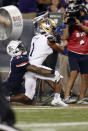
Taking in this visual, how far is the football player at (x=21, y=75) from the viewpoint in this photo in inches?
344

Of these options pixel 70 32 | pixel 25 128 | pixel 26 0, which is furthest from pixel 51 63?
pixel 25 128

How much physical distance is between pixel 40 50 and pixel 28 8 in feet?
7.94

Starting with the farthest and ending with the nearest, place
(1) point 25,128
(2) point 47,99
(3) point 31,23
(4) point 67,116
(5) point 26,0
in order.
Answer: (5) point 26,0 → (3) point 31,23 → (2) point 47,99 → (4) point 67,116 → (1) point 25,128

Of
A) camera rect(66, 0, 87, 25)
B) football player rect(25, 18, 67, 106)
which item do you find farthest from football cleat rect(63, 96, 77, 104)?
camera rect(66, 0, 87, 25)

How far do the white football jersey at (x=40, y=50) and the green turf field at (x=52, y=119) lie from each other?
154 cm

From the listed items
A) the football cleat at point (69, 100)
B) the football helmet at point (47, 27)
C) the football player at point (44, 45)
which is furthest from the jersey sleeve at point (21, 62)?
the football cleat at point (69, 100)

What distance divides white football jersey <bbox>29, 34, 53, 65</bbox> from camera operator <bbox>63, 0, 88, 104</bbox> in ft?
1.92

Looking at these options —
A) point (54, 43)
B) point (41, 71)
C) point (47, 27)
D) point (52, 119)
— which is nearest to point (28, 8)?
point (47, 27)

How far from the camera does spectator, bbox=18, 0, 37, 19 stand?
11500 millimetres

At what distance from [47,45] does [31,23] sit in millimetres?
1659

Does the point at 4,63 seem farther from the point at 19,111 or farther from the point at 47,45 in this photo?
the point at 19,111

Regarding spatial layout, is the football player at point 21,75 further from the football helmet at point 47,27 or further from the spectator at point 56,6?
the spectator at point 56,6

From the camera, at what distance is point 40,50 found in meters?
9.32

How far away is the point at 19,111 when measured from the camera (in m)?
7.46
